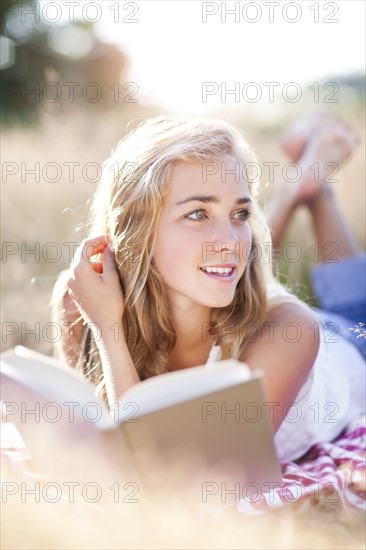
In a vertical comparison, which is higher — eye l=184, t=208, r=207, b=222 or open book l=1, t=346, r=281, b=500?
eye l=184, t=208, r=207, b=222

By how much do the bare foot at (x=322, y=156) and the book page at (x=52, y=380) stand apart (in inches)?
122

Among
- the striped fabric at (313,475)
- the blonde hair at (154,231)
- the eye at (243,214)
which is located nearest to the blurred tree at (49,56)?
the blonde hair at (154,231)

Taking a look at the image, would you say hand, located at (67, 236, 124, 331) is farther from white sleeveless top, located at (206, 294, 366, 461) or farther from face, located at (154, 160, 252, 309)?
white sleeveless top, located at (206, 294, 366, 461)

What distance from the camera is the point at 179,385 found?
1.77 m

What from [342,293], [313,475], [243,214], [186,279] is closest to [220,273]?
[186,279]

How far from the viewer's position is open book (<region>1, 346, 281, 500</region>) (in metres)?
1.75

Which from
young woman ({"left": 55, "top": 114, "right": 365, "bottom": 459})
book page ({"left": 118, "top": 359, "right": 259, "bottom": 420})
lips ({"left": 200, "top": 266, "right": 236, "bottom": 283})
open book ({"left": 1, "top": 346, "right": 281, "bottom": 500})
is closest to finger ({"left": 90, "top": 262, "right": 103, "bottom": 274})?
young woman ({"left": 55, "top": 114, "right": 365, "bottom": 459})

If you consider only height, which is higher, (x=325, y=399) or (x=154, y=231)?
(x=154, y=231)

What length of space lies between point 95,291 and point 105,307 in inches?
2.8

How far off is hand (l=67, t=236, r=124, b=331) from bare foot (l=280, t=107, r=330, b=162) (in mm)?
2522

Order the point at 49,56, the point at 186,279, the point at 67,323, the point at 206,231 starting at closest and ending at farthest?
the point at 206,231 < the point at 186,279 < the point at 67,323 < the point at 49,56

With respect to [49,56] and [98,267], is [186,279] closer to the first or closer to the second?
[98,267]

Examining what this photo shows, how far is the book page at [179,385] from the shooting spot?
5.78 feet

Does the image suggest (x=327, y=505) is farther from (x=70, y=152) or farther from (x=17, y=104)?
(x=17, y=104)
